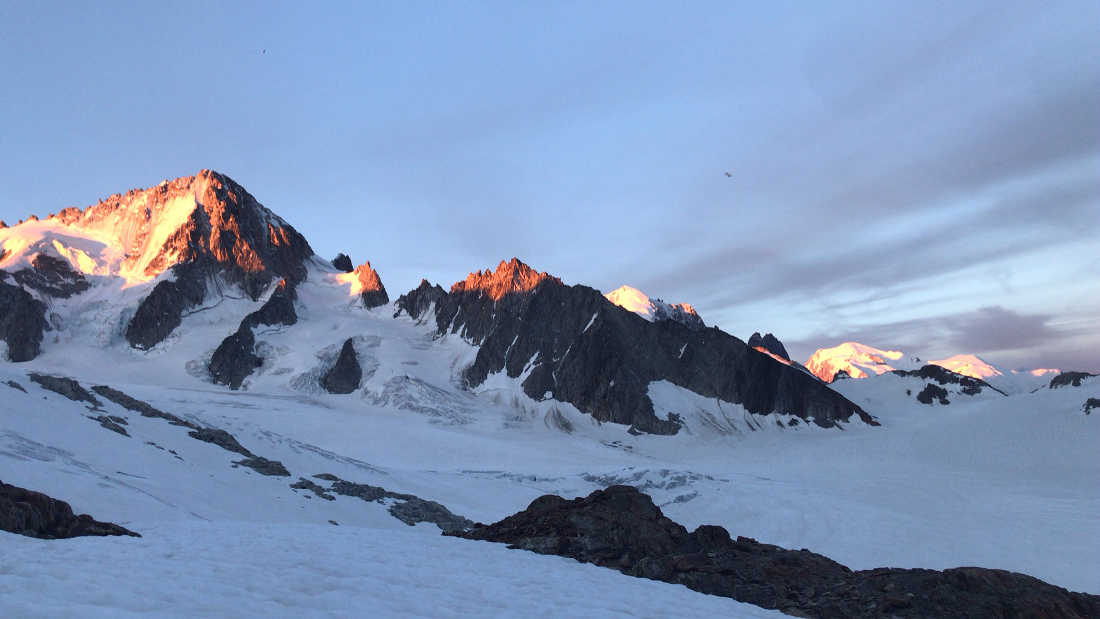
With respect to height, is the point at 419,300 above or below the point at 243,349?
above

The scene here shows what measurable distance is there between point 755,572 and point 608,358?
12337cm

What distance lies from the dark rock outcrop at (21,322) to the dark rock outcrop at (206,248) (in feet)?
54.1

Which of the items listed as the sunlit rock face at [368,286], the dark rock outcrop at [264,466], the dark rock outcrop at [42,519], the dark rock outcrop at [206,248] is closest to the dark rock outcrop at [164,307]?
the dark rock outcrop at [206,248]

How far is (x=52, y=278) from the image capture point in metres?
156

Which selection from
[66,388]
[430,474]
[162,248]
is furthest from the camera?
[162,248]

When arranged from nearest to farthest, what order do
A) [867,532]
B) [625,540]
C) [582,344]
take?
[625,540] < [867,532] < [582,344]

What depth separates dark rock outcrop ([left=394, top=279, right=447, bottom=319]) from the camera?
17725 centimetres

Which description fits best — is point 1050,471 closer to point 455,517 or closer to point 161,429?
point 455,517

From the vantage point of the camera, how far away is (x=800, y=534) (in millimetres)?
47875

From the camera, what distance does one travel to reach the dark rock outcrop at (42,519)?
15.1m

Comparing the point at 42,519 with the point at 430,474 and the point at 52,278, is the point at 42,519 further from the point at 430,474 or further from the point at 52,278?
the point at 52,278

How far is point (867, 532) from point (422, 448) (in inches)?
2310

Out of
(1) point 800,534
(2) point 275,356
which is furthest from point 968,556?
(2) point 275,356

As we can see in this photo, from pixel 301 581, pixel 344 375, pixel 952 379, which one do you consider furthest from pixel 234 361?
pixel 952 379
